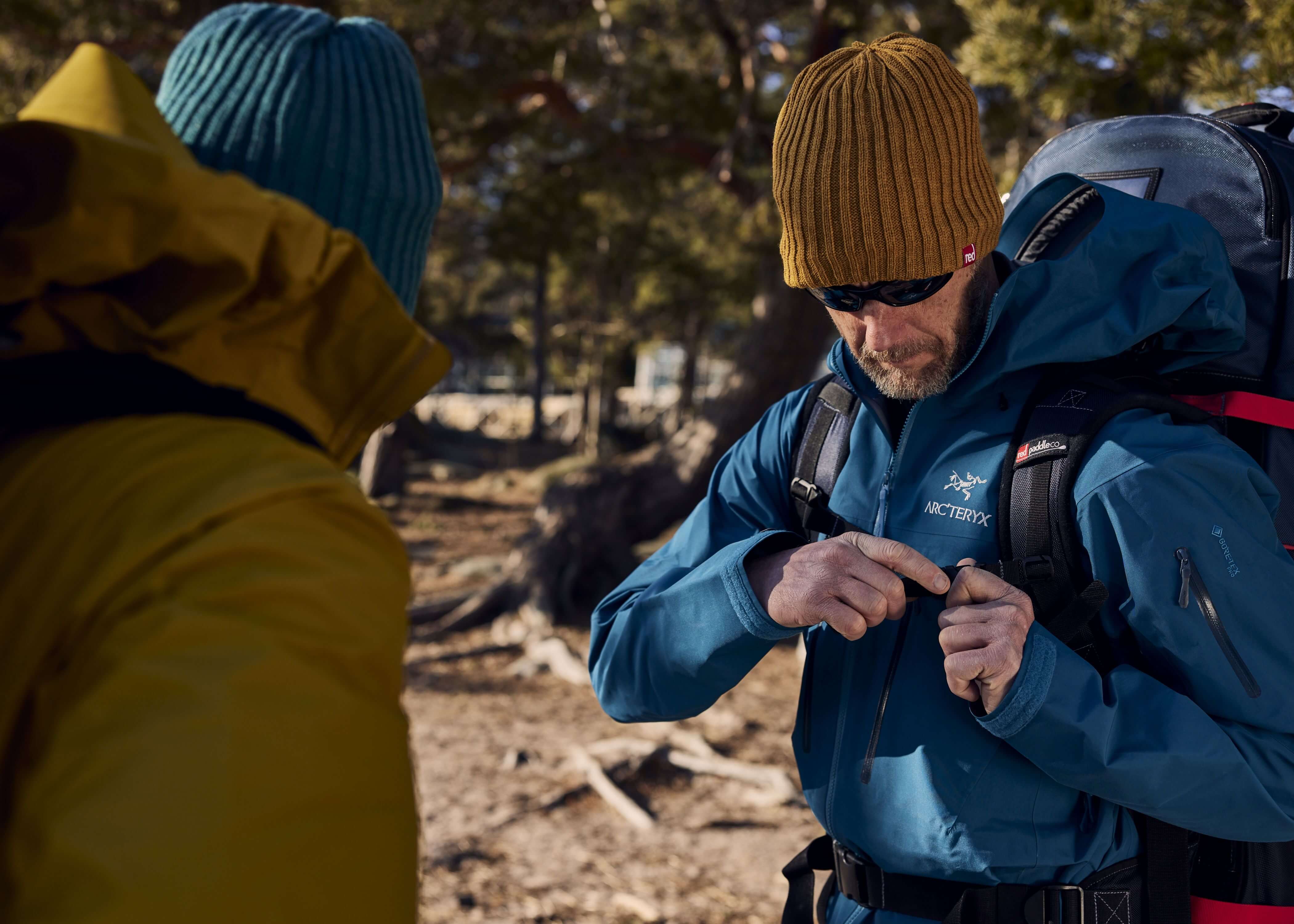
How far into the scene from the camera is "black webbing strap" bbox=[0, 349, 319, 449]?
0.90 metres

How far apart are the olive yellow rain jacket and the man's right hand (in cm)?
87

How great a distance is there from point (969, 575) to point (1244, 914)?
80 centimetres

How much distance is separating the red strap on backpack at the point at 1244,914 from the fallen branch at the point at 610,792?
380 centimetres

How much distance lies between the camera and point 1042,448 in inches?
68.3

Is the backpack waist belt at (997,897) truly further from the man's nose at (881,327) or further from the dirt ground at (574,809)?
the dirt ground at (574,809)

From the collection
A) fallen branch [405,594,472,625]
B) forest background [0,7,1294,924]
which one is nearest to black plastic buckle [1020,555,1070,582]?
forest background [0,7,1294,924]

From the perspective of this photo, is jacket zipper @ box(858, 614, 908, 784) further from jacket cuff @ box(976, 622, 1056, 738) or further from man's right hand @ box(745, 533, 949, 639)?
jacket cuff @ box(976, 622, 1056, 738)

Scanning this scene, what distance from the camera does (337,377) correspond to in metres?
1.03

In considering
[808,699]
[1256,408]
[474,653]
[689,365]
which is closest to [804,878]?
[808,699]

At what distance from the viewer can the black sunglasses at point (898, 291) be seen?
188 cm

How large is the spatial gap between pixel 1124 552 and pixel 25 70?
29.5ft

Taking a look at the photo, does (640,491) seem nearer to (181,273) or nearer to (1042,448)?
(1042,448)

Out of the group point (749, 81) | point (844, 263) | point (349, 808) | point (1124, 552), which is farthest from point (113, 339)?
point (749, 81)

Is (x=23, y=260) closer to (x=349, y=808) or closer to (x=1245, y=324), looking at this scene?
(x=349, y=808)
